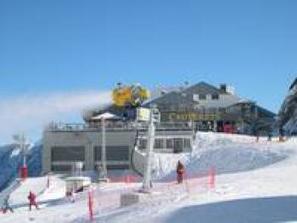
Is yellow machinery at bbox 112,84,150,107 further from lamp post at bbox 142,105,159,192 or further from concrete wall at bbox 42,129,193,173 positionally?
lamp post at bbox 142,105,159,192

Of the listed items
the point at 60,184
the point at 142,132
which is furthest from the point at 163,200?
the point at 142,132

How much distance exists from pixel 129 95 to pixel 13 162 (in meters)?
25.0

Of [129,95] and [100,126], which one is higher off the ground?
[129,95]

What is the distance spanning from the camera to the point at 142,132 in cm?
6894

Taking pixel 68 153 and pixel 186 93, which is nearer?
pixel 68 153

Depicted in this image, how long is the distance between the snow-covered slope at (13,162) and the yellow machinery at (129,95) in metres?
11.4

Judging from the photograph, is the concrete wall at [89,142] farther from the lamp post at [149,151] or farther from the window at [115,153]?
the lamp post at [149,151]

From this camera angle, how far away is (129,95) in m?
85.2

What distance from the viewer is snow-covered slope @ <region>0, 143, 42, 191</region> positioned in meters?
89.4

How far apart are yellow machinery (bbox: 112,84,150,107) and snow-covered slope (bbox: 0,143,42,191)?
11376mm

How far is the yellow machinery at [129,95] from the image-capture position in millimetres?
84938

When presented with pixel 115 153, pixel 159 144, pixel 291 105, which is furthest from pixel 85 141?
pixel 291 105

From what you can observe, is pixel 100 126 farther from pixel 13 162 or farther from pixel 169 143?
pixel 13 162

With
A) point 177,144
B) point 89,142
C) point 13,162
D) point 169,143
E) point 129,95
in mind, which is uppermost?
point 129,95
